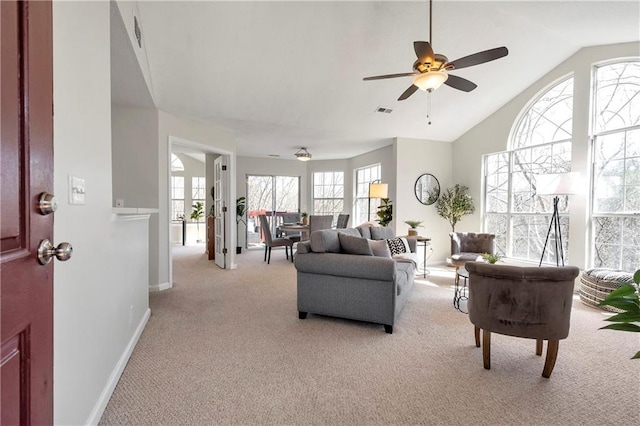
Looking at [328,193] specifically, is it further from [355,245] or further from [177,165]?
[355,245]

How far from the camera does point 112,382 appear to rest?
1.86m

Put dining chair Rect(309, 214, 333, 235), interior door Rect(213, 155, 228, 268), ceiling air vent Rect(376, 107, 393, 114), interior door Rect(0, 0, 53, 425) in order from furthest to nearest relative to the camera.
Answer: dining chair Rect(309, 214, 333, 235)
interior door Rect(213, 155, 228, 268)
ceiling air vent Rect(376, 107, 393, 114)
interior door Rect(0, 0, 53, 425)

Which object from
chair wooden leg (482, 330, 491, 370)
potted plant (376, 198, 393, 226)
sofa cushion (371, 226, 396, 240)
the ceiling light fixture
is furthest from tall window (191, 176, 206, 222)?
chair wooden leg (482, 330, 491, 370)

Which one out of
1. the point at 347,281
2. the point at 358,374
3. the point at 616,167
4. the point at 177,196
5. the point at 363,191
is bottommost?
the point at 358,374

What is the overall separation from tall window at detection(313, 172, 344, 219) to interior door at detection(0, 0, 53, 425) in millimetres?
7751

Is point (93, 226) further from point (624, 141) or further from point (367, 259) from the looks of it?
point (624, 141)

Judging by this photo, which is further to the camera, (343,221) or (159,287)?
(343,221)

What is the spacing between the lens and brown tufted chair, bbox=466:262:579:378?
6.60 feet

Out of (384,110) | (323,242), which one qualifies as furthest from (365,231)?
(384,110)

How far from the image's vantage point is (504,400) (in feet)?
6.00

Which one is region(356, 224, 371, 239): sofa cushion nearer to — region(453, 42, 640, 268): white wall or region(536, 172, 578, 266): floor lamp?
region(536, 172, 578, 266): floor lamp

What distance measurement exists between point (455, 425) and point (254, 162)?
7484 millimetres

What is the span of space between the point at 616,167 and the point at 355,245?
3720 millimetres

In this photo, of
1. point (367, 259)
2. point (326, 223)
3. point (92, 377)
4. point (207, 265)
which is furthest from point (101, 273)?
point (326, 223)
